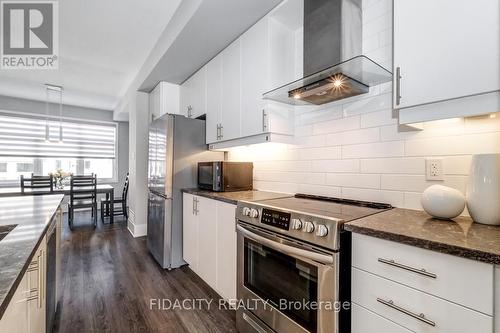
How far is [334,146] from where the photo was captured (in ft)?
5.82

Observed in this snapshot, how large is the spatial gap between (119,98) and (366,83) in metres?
5.26

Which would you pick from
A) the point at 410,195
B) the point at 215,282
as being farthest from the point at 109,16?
the point at 410,195

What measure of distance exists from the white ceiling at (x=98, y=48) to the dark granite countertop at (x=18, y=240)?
1949mm

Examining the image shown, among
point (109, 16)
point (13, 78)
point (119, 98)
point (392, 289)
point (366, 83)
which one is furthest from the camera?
point (119, 98)

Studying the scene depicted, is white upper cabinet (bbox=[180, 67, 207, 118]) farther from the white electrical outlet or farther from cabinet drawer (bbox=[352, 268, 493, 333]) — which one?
cabinet drawer (bbox=[352, 268, 493, 333])

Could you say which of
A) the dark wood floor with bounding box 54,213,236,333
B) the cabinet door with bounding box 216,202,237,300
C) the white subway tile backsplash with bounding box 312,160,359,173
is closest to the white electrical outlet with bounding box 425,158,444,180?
the white subway tile backsplash with bounding box 312,160,359,173

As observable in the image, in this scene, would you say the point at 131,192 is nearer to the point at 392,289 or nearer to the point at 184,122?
the point at 184,122

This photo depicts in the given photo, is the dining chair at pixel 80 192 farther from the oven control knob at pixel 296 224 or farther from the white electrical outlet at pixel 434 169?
the white electrical outlet at pixel 434 169

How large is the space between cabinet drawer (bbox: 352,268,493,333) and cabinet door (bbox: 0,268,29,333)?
1.20m

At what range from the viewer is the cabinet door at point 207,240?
81.1 inches

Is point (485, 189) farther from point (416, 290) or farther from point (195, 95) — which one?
point (195, 95)

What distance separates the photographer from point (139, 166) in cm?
388

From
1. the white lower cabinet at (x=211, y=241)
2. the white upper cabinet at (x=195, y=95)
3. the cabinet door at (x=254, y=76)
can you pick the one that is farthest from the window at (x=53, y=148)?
the cabinet door at (x=254, y=76)

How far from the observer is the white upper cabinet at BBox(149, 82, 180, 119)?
134 inches
